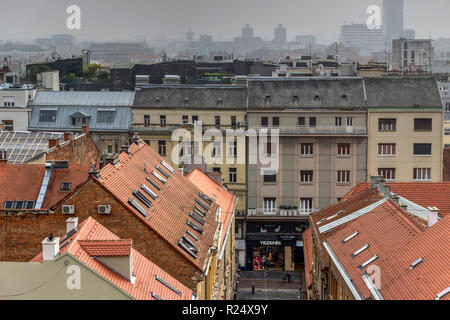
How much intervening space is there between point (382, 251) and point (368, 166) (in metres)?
26.7

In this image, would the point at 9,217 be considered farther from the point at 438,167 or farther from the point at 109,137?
the point at 438,167

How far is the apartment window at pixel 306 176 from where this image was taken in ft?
161

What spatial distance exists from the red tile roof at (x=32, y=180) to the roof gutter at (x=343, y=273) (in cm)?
988

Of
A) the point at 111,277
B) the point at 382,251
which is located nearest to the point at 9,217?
the point at 111,277

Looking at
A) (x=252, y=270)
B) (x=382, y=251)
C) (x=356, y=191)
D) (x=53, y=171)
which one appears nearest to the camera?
(x=382, y=251)

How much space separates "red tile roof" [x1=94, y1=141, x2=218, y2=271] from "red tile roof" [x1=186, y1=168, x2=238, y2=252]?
10.3 feet

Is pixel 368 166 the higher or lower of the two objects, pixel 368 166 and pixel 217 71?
the lower

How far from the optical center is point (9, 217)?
2312 centimetres

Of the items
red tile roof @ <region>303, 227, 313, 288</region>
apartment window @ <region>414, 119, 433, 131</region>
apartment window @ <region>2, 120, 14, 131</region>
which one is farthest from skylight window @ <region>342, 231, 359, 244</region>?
apartment window @ <region>2, 120, 14, 131</region>

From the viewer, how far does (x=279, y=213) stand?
A: 49.2m

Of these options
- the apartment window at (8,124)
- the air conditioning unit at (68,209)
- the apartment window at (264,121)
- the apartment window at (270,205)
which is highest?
the apartment window at (264,121)

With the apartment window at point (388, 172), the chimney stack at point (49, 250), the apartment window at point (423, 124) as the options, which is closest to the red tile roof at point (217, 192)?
the apartment window at point (388, 172)

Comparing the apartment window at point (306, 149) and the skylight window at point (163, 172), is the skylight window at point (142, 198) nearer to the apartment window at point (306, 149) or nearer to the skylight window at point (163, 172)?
the skylight window at point (163, 172)

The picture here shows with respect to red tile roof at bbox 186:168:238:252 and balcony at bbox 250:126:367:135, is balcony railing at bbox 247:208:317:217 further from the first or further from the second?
red tile roof at bbox 186:168:238:252
